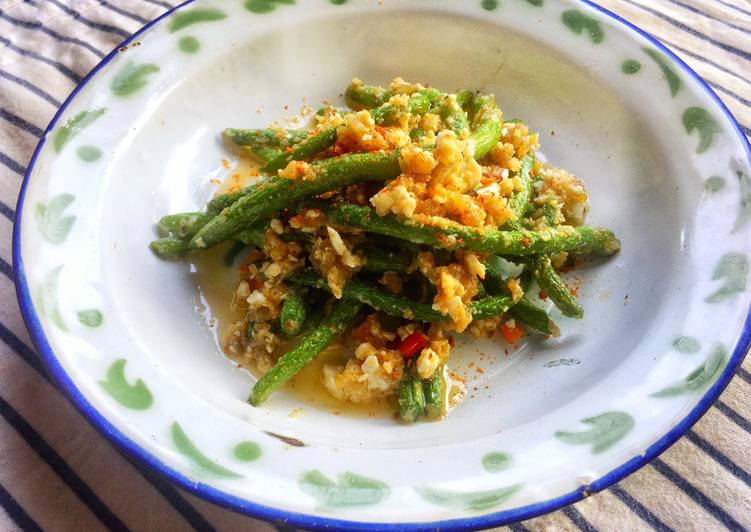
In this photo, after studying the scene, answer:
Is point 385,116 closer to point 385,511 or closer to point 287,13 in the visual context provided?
point 287,13

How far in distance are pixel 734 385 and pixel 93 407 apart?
2245 mm

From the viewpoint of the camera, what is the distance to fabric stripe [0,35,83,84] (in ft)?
11.4

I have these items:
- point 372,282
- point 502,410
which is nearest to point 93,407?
point 372,282

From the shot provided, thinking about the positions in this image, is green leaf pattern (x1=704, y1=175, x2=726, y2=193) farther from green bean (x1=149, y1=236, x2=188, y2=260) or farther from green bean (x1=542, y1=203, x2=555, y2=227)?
green bean (x1=149, y1=236, x2=188, y2=260)

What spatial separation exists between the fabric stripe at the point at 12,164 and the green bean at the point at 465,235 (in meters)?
1.68

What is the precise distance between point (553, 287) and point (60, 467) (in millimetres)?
1883

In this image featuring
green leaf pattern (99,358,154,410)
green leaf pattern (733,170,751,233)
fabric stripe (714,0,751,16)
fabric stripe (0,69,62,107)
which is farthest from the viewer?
Result: fabric stripe (714,0,751,16)

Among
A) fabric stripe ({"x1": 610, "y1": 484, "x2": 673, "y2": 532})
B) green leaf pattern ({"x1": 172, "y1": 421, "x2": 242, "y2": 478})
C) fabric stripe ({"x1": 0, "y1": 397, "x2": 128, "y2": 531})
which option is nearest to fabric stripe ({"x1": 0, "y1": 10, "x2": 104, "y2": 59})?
fabric stripe ({"x1": 0, "y1": 397, "x2": 128, "y2": 531})

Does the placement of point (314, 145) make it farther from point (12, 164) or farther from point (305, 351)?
point (12, 164)

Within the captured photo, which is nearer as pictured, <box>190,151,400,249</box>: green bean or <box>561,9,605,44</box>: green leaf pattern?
<box>190,151,400,249</box>: green bean

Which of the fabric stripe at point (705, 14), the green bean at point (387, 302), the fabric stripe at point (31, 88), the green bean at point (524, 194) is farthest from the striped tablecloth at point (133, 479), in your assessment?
the fabric stripe at point (705, 14)

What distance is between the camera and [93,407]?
1.90 metres

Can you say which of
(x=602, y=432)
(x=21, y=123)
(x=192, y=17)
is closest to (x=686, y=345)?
(x=602, y=432)

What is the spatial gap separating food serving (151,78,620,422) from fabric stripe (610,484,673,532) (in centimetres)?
62
